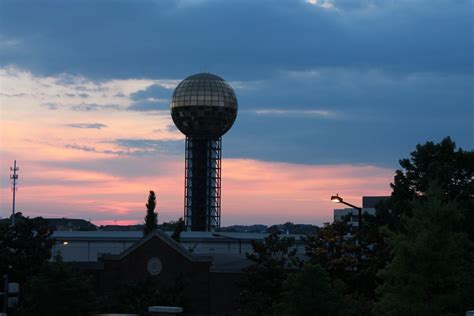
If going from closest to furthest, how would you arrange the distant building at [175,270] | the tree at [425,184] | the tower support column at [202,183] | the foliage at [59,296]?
the foliage at [59,296]
the tree at [425,184]
the distant building at [175,270]
the tower support column at [202,183]

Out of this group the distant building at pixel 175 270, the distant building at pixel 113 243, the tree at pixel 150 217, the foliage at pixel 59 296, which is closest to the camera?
the foliage at pixel 59 296

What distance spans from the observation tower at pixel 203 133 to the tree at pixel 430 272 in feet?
304

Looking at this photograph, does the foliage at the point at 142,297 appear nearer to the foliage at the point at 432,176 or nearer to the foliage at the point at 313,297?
the foliage at the point at 432,176

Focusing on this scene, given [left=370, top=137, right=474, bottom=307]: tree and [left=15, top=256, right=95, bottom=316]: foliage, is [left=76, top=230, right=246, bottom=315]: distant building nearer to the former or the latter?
[left=370, top=137, right=474, bottom=307]: tree

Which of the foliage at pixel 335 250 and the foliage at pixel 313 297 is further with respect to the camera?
the foliage at pixel 335 250

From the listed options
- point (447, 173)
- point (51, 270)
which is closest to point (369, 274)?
point (447, 173)

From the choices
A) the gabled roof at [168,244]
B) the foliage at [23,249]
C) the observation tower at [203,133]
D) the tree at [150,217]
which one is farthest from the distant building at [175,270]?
the observation tower at [203,133]

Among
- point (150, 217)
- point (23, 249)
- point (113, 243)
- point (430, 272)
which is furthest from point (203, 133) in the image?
point (430, 272)

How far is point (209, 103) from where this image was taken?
127 m

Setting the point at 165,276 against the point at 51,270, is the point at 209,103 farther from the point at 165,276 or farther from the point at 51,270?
the point at 51,270

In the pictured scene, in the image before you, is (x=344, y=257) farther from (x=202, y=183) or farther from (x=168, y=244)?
(x=202, y=183)

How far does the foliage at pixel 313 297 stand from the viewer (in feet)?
108

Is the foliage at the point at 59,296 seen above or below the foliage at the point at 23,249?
below

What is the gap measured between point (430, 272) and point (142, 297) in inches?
899
